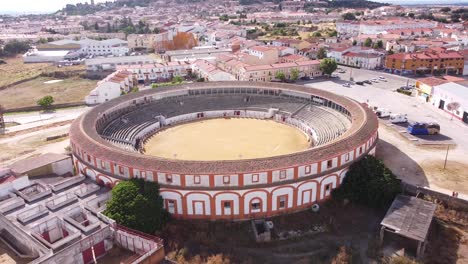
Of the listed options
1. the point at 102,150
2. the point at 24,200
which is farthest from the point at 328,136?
the point at 24,200

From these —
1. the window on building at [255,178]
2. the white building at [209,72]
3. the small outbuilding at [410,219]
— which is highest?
the white building at [209,72]

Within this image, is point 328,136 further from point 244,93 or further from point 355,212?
point 244,93

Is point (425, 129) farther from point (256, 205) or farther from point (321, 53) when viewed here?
point (321, 53)

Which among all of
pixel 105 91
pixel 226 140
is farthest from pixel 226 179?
pixel 105 91

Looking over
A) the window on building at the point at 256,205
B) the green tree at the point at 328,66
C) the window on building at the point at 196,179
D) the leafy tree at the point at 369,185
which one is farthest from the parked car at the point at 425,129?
the green tree at the point at 328,66

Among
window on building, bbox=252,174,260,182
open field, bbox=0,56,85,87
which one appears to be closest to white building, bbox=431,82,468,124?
window on building, bbox=252,174,260,182

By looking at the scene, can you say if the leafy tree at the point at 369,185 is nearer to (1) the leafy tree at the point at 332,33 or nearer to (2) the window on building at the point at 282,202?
(2) the window on building at the point at 282,202

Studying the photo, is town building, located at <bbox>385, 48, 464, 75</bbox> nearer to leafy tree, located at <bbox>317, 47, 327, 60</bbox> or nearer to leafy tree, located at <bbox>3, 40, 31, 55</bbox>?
leafy tree, located at <bbox>317, 47, 327, 60</bbox>
